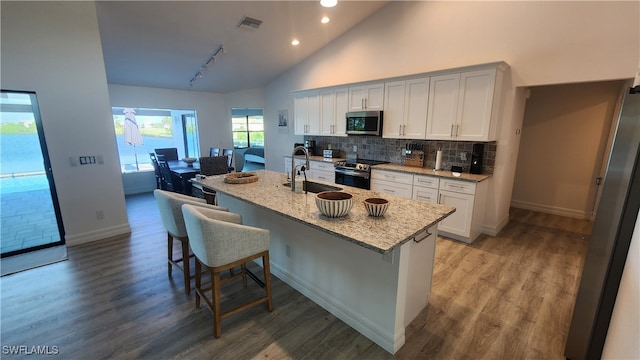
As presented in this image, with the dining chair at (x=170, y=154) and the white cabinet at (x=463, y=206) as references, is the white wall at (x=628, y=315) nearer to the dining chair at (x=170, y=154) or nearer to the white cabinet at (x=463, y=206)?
the white cabinet at (x=463, y=206)

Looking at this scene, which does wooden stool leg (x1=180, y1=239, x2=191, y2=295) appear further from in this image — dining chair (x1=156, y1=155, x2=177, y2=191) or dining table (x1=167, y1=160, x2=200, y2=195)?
dining chair (x1=156, y1=155, x2=177, y2=191)

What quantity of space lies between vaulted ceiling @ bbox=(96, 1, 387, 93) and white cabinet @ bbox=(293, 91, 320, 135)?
2.85ft

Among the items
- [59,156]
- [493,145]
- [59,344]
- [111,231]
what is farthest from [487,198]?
[59,156]

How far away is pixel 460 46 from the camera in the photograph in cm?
378

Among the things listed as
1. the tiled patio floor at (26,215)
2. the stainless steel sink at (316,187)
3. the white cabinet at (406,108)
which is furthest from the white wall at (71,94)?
the white cabinet at (406,108)

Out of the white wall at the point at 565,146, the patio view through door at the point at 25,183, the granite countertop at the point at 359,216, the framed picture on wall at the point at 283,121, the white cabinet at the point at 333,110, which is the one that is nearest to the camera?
the granite countertop at the point at 359,216

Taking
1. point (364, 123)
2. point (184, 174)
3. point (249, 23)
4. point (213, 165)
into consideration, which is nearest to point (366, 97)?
point (364, 123)

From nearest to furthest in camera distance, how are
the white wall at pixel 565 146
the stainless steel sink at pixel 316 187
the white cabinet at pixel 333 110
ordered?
the stainless steel sink at pixel 316 187 → the white wall at pixel 565 146 → the white cabinet at pixel 333 110

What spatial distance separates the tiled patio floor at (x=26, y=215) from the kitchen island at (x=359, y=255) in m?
2.64

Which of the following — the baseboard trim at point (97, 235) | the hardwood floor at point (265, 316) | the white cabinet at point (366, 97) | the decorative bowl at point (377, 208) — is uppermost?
the white cabinet at point (366, 97)

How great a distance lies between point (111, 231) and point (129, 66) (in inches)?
114

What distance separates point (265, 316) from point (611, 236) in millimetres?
2256

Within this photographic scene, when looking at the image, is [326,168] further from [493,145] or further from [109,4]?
[109,4]

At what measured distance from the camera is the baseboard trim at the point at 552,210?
4.38 meters
